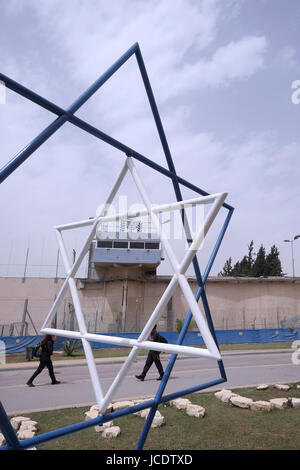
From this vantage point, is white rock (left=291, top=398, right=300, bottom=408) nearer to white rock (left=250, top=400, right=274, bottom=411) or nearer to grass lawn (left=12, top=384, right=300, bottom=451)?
grass lawn (left=12, top=384, right=300, bottom=451)

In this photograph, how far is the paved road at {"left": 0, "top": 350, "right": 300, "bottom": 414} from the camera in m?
7.71

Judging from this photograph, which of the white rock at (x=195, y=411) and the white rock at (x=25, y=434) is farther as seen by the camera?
the white rock at (x=195, y=411)

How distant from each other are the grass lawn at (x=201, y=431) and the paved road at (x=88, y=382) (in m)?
1.19

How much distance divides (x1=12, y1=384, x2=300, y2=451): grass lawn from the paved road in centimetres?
119

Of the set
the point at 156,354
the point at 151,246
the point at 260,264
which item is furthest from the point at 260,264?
the point at 156,354

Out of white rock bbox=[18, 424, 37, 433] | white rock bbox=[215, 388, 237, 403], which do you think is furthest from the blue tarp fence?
white rock bbox=[18, 424, 37, 433]

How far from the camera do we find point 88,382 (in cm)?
1034

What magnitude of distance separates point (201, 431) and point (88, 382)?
5884mm

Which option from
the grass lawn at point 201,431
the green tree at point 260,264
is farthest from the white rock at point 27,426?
the green tree at point 260,264

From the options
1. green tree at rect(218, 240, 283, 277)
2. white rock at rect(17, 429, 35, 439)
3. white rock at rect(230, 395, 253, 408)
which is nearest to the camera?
white rock at rect(17, 429, 35, 439)

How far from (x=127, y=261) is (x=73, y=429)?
2882cm

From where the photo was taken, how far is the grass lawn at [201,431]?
15.4 ft

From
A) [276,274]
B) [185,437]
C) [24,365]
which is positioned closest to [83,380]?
[24,365]

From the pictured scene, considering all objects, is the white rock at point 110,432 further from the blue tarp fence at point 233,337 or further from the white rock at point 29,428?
the blue tarp fence at point 233,337
